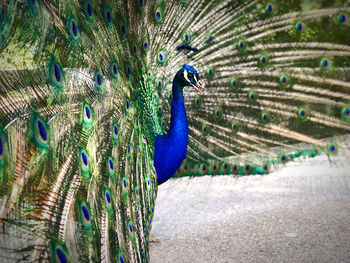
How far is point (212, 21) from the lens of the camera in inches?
97.1

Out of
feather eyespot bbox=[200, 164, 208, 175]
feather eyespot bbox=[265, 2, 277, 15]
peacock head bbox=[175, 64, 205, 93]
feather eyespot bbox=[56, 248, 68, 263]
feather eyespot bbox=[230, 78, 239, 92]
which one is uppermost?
feather eyespot bbox=[265, 2, 277, 15]

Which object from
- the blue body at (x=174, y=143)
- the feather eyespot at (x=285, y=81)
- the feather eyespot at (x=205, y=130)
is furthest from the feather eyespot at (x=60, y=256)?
the feather eyespot at (x=285, y=81)

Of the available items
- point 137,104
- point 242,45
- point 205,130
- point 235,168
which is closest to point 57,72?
point 137,104

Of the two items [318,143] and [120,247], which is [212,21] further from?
[120,247]

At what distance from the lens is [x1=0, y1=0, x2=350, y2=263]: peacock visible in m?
0.91

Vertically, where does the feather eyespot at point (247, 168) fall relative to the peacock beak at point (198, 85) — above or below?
below

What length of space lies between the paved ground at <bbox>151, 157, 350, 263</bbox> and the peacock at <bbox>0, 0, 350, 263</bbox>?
482mm

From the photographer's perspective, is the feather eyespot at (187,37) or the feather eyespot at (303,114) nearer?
the feather eyespot at (187,37)

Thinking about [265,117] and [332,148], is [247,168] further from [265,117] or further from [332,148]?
[332,148]

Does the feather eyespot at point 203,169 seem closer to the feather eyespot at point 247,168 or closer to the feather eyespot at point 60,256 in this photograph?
the feather eyespot at point 247,168

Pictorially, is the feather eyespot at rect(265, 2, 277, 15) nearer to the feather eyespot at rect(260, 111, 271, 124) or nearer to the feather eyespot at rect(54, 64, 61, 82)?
the feather eyespot at rect(260, 111, 271, 124)

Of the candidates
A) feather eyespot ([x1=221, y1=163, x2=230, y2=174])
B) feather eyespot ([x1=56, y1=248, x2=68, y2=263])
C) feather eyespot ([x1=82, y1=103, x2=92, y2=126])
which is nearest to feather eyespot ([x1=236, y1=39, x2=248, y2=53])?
feather eyespot ([x1=221, y1=163, x2=230, y2=174])

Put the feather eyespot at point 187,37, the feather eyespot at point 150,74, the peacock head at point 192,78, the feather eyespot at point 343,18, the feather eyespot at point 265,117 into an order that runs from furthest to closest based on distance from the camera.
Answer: the feather eyespot at point 265,117 < the feather eyespot at point 343,18 < the feather eyespot at point 187,37 < the feather eyespot at point 150,74 < the peacock head at point 192,78

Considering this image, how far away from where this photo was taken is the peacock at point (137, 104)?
3.00 feet
